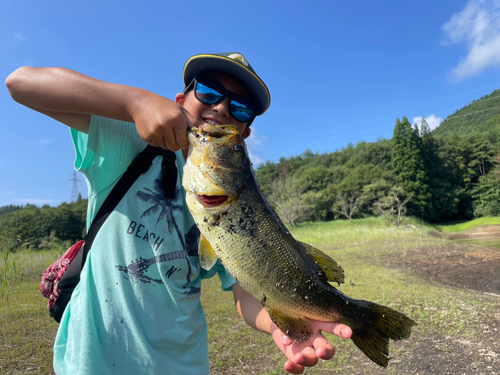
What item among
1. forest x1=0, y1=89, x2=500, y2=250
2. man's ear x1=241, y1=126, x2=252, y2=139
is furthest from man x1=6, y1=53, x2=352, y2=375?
forest x1=0, y1=89, x2=500, y2=250

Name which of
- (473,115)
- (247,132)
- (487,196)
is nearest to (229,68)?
(247,132)

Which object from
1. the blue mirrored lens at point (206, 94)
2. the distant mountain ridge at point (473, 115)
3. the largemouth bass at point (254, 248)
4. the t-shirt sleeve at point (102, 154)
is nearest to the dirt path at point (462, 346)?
the largemouth bass at point (254, 248)

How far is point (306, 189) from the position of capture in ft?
193

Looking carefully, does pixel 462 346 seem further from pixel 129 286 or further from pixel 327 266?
pixel 129 286

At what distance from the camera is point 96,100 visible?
1.45m

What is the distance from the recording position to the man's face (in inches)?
83.1

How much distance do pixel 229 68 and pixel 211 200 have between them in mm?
1109

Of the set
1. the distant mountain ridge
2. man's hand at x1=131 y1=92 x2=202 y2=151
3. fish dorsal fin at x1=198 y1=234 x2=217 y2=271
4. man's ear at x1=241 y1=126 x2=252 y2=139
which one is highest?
the distant mountain ridge

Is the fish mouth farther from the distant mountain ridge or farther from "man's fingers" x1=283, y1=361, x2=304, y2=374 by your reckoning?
the distant mountain ridge

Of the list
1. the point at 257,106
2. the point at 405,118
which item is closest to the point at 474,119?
the point at 405,118

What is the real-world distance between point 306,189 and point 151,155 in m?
58.5

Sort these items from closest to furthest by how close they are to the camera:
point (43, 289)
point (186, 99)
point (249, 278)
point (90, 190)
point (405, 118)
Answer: point (249, 278)
point (90, 190)
point (43, 289)
point (186, 99)
point (405, 118)

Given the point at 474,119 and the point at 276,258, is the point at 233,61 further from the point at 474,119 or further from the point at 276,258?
the point at 474,119

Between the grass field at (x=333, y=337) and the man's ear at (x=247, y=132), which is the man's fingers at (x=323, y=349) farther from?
the grass field at (x=333, y=337)
